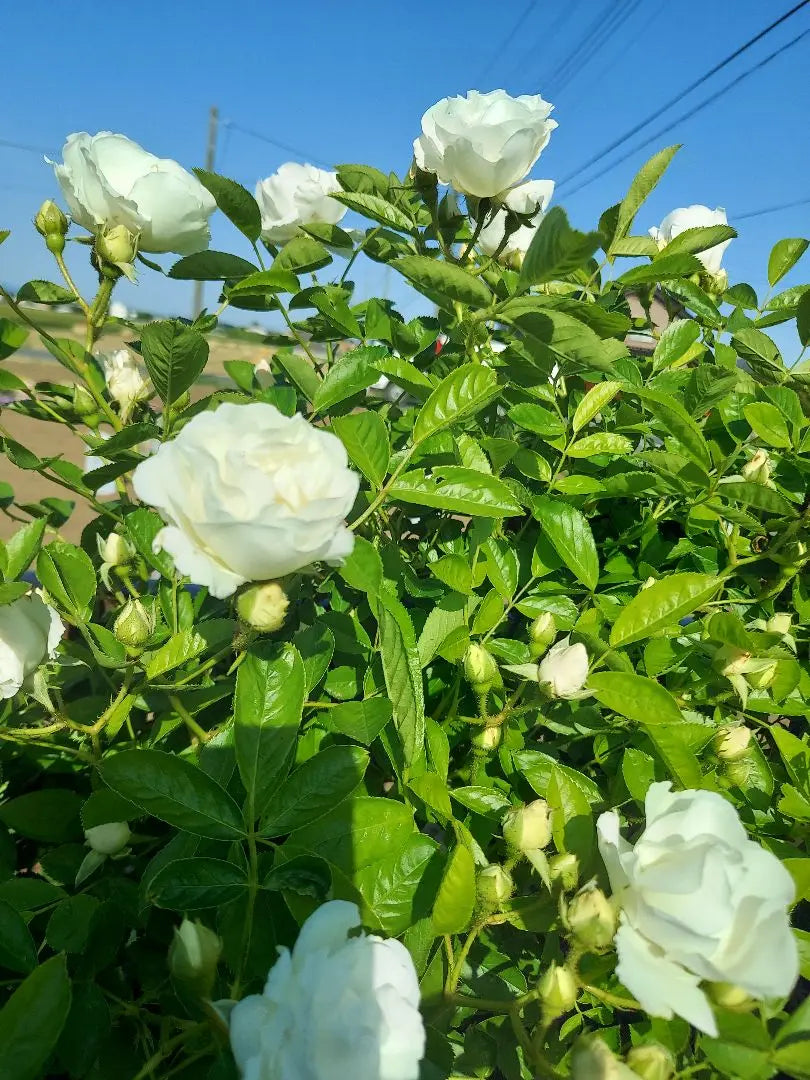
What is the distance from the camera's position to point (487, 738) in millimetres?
663

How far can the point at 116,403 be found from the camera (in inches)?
35.6

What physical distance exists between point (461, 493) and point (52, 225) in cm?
59

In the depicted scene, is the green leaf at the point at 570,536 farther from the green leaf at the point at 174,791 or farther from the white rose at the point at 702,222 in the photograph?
the white rose at the point at 702,222

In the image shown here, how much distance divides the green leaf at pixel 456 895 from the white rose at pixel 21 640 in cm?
39

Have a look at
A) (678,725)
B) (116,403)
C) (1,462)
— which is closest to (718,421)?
(678,725)

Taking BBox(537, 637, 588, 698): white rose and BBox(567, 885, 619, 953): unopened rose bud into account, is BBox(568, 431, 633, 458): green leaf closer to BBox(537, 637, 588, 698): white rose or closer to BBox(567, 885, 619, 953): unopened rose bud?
BBox(537, 637, 588, 698): white rose

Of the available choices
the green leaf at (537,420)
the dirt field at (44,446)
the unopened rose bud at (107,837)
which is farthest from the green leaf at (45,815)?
the dirt field at (44,446)

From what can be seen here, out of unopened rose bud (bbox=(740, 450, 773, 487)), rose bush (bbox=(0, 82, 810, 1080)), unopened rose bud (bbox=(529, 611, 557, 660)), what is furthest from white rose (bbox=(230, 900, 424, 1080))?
unopened rose bud (bbox=(740, 450, 773, 487))

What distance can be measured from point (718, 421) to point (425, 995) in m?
0.76

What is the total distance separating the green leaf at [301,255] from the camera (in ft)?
2.81

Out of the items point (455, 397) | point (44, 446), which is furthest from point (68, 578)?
point (44, 446)

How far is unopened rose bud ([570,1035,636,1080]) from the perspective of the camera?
393 millimetres

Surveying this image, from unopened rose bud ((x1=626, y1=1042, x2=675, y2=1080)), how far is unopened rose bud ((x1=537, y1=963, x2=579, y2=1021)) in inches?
1.7

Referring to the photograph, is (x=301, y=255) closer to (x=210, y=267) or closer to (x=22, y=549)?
(x=210, y=267)
